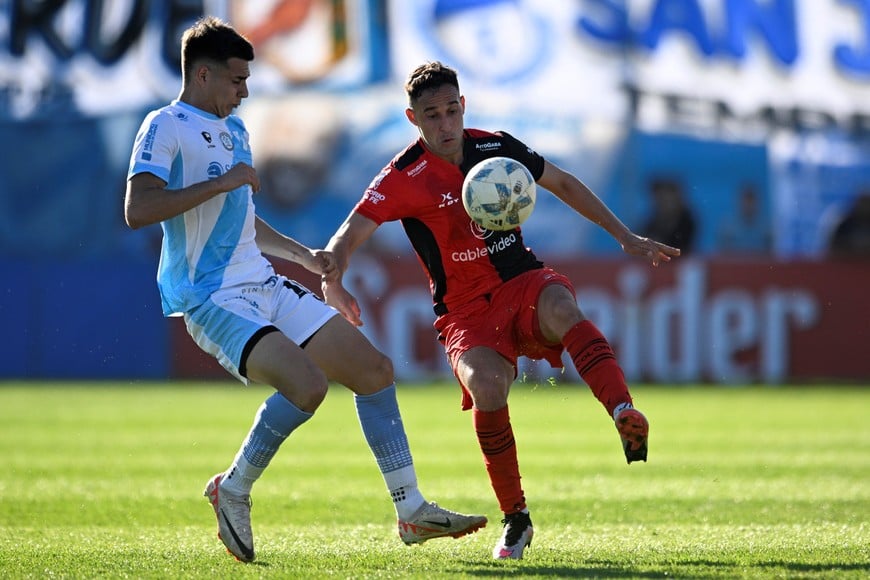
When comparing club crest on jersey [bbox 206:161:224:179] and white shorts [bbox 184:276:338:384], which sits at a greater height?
club crest on jersey [bbox 206:161:224:179]

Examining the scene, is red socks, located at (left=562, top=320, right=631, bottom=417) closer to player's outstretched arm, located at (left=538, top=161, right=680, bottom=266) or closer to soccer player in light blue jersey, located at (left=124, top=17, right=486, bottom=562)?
player's outstretched arm, located at (left=538, top=161, right=680, bottom=266)

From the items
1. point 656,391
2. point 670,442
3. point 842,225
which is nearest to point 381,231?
point 656,391


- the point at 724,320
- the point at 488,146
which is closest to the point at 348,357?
the point at 488,146

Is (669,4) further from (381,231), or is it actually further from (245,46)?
(245,46)

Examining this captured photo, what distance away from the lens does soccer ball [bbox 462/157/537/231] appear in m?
6.00

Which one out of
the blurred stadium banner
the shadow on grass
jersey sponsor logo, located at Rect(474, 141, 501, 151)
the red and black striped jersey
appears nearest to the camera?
the shadow on grass

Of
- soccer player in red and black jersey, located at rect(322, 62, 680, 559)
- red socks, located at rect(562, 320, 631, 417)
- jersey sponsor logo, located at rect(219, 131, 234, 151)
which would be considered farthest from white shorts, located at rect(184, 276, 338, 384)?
red socks, located at rect(562, 320, 631, 417)

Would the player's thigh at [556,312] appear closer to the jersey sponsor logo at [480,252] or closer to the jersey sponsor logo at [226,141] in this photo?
the jersey sponsor logo at [480,252]

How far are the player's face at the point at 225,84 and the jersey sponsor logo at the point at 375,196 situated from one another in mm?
733

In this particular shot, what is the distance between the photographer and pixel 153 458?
11.1m

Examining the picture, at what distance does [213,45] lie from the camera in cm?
605

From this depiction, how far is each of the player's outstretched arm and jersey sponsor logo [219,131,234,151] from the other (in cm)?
146

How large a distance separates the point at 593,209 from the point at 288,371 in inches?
65.6

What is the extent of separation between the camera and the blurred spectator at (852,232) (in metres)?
21.4
